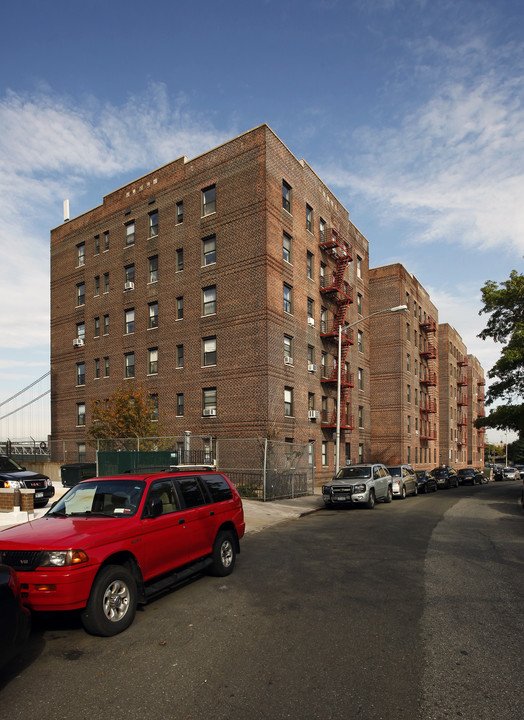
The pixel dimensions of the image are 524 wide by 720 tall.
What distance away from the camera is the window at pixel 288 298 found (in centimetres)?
2939

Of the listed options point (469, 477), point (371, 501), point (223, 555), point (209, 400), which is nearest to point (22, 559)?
point (223, 555)

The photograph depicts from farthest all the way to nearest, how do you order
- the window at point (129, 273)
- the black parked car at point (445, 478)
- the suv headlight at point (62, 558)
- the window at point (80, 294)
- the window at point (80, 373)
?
the black parked car at point (445, 478) < the window at point (80, 294) < the window at point (80, 373) < the window at point (129, 273) < the suv headlight at point (62, 558)

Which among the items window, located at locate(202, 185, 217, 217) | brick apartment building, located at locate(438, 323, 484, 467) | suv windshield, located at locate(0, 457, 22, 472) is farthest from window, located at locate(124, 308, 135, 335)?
brick apartment building, located at locate(438, 323, 484, 467)

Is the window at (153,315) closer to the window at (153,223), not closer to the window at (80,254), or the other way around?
the window at (153,223)

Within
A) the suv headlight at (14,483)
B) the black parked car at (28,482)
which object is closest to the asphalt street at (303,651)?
the suv headlight at (14,483)

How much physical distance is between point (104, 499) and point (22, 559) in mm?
1503

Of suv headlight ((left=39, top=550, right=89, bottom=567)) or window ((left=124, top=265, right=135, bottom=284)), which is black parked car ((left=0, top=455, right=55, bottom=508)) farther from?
window ((left=124, top=265, right=135, bottom=284))

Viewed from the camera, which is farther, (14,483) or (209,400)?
(209,400)

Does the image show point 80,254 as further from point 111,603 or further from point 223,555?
point 111,603

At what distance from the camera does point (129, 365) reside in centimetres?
3375

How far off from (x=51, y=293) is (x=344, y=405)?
2379 cm

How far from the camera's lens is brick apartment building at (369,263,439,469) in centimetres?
4312

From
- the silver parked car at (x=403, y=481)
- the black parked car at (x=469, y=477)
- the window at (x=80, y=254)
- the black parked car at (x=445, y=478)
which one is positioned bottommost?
the black parked car at (x=469, y=477)

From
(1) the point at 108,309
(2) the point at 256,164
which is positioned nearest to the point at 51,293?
(1) the point at 108,309
